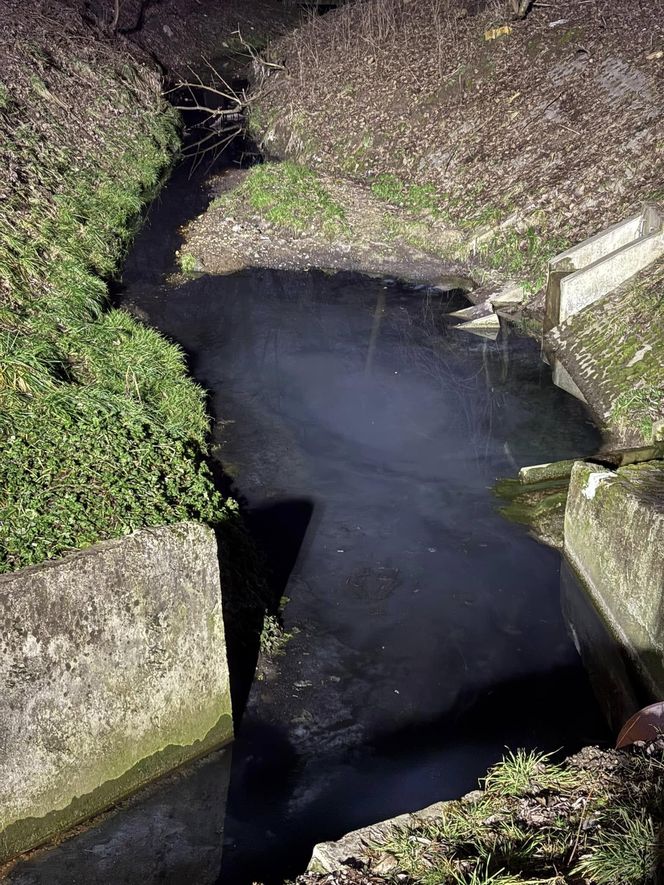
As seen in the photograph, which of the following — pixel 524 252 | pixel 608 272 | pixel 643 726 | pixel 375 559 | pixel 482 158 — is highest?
pixel 482 158

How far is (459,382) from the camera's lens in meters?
14.0

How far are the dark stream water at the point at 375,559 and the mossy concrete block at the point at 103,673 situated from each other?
1.15 feet

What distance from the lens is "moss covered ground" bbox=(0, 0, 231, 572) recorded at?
780 centimetres

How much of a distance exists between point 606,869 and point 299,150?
22.0m

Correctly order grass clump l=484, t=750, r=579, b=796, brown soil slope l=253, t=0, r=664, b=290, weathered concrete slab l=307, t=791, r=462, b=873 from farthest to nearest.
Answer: brown soil slope l=253, t=0, r=664, b=290, grass clump l=484, t=750, r=579, b=796, weathered concrete slab l=307, t=791, r=462, b=873

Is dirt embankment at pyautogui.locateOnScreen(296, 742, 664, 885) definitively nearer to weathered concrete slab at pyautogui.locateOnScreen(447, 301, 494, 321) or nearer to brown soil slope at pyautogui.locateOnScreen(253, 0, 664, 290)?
weathered concrete slab at pyautogui.locateOnScreen(447, 301, 494, 321)

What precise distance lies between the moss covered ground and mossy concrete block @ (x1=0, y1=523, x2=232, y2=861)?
673 mm

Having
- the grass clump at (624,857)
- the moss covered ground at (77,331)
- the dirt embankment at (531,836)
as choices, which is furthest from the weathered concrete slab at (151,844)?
the grass clump at (624,857)

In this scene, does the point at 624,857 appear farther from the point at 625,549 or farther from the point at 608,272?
the point at 608,272

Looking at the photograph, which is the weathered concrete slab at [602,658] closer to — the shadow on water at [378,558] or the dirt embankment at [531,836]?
the shadow on water at [378,558]

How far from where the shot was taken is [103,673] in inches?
251

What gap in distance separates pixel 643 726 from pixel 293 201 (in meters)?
15.6

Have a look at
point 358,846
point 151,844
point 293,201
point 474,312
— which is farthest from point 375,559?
point 293,201

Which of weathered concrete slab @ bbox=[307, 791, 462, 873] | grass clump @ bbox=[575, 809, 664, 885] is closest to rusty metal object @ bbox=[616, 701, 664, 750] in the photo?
grass clump @ bbox=[575, 809, 664, 885]
